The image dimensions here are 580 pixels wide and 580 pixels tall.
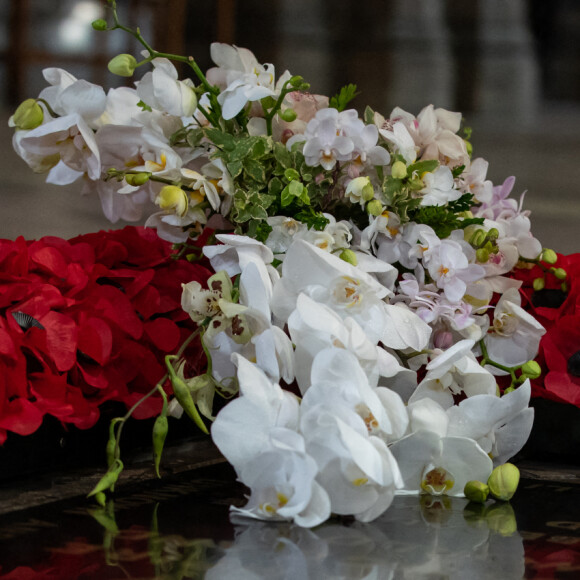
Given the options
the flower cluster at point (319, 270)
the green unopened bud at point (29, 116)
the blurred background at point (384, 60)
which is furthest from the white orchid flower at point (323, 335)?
the blurred background at point (384, 60)

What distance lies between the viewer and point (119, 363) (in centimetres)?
65

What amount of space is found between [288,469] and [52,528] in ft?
0.42

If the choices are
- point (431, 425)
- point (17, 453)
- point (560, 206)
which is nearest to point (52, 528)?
point (17, 453)

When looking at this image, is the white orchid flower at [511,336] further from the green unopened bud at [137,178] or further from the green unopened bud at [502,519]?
the green unopened bud at [137,178]

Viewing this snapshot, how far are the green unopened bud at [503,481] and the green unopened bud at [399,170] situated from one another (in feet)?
0.64

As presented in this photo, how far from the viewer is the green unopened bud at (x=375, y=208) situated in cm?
64

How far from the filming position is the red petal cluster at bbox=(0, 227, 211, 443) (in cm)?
57

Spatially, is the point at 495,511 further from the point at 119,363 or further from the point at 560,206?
the point at 560,206

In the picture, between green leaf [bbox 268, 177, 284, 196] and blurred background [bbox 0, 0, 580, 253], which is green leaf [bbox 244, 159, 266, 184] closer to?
green leaf [bbox 268, 177, 284, 196]

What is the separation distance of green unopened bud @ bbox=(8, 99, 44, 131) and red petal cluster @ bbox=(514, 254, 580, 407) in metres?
0.36

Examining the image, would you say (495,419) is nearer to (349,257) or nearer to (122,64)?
(349,257)

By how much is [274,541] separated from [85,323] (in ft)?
0.65

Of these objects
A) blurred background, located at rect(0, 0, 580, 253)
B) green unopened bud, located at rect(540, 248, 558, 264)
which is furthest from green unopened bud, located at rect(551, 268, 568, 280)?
blurred background, located at rect(0, 0, 580, 253)

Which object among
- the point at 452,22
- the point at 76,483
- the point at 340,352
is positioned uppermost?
the point at 452,22
